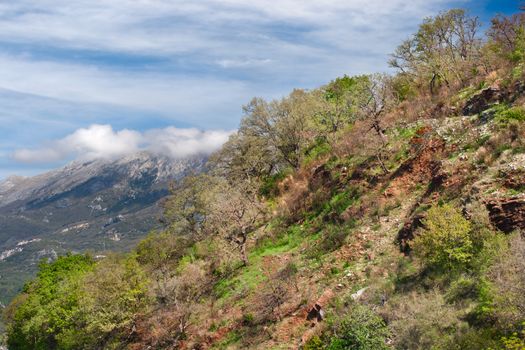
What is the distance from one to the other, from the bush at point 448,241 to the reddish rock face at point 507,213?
51.0 inches

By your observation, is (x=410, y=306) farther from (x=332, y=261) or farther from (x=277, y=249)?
(x=277, y=249)

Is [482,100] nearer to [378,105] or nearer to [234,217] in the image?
[378,105]

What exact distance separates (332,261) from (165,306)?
53.0 feet

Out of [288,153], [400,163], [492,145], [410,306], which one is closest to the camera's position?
[410,306]

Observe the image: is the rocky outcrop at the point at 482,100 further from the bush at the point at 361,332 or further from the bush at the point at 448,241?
the bush at the point at 361,332

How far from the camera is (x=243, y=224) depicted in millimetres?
35219

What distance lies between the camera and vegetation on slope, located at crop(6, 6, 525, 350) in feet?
58.0

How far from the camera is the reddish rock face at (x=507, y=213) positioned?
18.4 metres

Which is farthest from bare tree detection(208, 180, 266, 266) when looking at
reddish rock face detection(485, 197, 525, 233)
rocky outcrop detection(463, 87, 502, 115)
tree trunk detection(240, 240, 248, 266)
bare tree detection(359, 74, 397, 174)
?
rocky outcrop detection(463, 87, 502, 115)

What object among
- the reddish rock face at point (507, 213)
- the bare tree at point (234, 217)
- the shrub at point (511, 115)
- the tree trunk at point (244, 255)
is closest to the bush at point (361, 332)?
the reddish rock face at point (507, 213)

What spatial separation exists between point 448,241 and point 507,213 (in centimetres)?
312

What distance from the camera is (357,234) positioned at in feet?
88.3

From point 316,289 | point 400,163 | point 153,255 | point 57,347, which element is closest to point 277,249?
point 316,289

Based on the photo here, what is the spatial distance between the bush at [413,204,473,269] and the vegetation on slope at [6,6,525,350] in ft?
0.22
